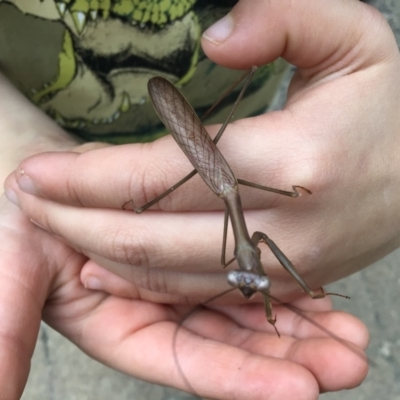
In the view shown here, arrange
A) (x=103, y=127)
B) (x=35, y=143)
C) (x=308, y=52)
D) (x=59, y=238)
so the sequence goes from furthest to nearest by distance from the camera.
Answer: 1. (x=103, y=127)
2. (x=35, y=143)
3. (x=59, y=238)
4. (x=308, y=52)

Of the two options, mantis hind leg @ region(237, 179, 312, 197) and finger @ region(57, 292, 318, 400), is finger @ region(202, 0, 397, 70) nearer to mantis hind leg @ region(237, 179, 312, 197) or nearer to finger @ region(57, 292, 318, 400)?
mantis hind leg @ region(237, 179, 312, 197)

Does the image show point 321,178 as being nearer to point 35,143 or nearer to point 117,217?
point 117,217

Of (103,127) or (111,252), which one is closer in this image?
(111,252)

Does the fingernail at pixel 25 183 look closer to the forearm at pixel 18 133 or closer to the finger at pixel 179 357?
the forearm at pixel 18 133

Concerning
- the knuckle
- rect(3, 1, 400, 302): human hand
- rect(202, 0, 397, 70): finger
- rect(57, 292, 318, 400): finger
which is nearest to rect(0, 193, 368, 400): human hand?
rect(57, 292, 318, 400): finger

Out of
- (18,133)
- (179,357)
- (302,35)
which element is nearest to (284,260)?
(179,357)

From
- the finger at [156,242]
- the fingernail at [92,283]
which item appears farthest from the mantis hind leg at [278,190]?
the fingernail at [92,283]

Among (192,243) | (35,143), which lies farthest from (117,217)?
→ (35,143)
